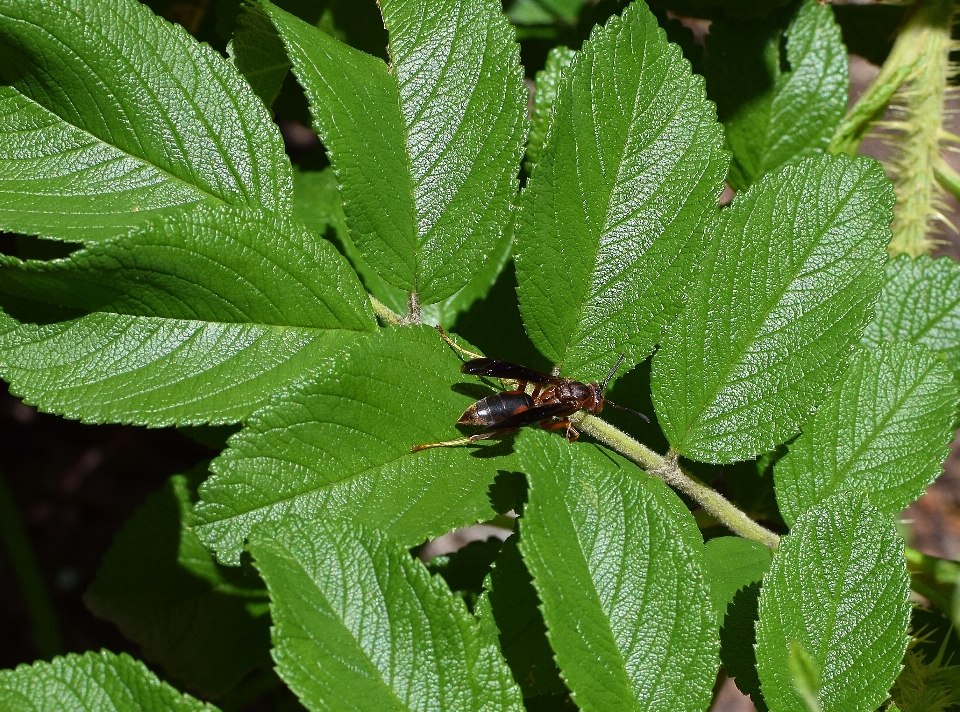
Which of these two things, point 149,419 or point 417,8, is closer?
point 149,419

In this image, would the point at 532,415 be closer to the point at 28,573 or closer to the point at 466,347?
the point at 466,347

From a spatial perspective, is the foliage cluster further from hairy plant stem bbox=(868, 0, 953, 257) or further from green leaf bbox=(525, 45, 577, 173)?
hairy plant stem bbox=(868, 0, 953, 257)

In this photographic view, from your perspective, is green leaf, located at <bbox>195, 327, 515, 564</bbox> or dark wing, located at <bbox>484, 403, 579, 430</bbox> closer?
green leaf, located at <bbox>195, 327, 515, 564</bbox>

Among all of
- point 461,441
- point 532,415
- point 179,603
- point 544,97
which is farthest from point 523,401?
point 179,603

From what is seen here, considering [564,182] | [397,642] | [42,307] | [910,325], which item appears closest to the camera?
[397,642]

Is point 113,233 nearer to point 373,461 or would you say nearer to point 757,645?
point 373,461

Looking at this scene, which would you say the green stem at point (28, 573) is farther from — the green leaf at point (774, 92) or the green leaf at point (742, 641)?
the green leaf at point (774, 92)

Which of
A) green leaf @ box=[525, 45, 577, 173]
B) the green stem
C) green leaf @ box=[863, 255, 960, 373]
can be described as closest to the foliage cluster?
green leaf @ box=[863, 255, 960, 373]

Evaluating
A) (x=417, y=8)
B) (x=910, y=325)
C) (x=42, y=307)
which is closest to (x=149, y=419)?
(x=42, y=307)
